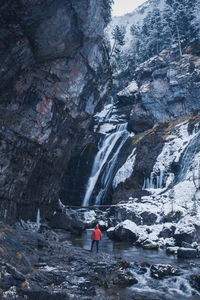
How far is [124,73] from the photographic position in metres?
64.1

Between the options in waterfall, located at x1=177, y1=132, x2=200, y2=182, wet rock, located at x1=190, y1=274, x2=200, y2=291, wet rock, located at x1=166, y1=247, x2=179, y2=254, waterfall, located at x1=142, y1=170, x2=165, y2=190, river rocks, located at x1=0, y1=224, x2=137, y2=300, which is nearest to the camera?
river rocks, located at x1=0, y1=224, x2=137, y2=300

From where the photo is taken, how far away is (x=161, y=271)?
11039 millimetres

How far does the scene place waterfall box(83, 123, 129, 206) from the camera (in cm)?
3756

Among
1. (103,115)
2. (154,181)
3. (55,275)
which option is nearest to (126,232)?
(55,275)

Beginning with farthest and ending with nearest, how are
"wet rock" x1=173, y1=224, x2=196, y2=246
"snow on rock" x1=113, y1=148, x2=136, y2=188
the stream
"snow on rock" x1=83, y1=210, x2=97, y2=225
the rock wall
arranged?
the rock wall
"snow on rock" x1=113, y1=148, x2=136, y2=188
"snow on rock" x1=83, y1=210, x2=97, y2=225
"wet rock" x1=173, y1=224, x2=196, y2=246
the stream

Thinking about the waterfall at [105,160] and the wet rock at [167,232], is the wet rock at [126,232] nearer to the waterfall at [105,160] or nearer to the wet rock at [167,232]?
the wet rock at [167,232]

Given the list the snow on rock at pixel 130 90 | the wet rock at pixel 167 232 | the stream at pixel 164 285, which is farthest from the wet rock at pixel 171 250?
the snow on rock at pixel 130 90

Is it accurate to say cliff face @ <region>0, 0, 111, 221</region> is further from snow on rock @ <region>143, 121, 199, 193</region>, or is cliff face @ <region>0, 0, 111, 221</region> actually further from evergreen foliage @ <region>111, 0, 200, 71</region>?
evergreen foliage @ <region>111, 0, 200, 71</region>

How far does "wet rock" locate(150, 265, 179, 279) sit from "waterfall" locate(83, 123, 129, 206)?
82.9ft

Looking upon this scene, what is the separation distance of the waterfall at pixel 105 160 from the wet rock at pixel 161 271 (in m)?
25.3

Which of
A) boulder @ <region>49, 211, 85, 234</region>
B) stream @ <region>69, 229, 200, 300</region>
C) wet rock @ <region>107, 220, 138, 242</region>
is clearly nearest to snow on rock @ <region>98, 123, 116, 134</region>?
boulder @ <region>49, 211, 85, 234</region>

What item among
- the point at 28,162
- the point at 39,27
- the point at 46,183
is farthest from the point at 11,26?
the point at 46,183

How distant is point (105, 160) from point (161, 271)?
29.9 meters

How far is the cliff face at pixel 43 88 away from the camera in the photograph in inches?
556
